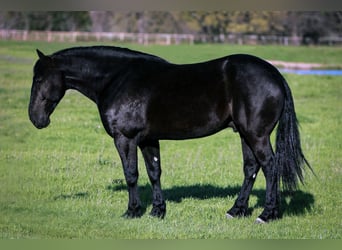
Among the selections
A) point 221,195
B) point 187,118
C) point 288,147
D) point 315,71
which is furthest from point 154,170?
point 315,71

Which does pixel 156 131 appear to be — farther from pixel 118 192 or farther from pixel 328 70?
pixel 328 70

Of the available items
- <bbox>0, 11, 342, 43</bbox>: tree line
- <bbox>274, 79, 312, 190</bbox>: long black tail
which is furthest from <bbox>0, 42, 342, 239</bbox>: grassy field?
<bbox>0, 11, 342, 43</bbox>: tree line

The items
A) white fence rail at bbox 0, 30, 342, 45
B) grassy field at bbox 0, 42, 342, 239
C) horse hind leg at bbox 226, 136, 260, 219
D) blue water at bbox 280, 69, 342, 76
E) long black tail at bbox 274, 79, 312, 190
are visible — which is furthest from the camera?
blue water at bbox 280, 69, 342, 76

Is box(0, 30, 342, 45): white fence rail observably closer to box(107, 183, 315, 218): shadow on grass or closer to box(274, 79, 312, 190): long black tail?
box(107, 183, 315, 218): shadow on grass

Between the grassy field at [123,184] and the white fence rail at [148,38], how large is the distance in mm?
3662

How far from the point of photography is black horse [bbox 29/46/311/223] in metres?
6.83

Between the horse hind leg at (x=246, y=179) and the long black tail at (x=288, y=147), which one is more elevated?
the long black tail at (x=288, y=147)

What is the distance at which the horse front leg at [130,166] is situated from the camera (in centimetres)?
700

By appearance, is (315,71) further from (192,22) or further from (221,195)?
(221,195)

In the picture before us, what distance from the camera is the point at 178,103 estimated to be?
6938mm

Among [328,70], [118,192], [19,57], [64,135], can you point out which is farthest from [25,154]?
[328,70]

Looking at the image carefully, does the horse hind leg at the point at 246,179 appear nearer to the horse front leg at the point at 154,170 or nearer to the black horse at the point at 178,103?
the black horse at the point at 178,103

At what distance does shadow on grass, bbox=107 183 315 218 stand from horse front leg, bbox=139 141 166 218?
2.55 ft

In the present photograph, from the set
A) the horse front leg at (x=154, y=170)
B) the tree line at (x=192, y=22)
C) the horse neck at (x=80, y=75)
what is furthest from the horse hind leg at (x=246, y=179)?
the tree line at (x=192, y=22)
